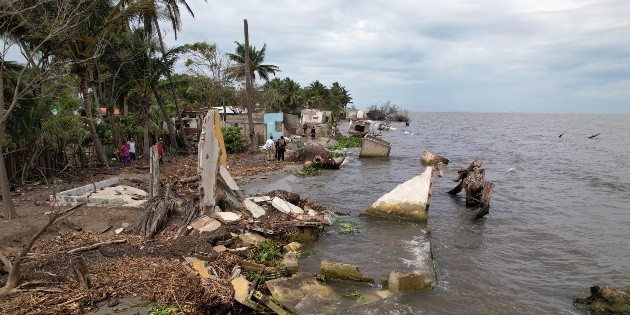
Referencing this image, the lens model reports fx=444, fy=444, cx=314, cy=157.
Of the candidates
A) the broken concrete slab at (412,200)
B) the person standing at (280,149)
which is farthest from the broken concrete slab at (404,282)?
the person standing at (280,149)

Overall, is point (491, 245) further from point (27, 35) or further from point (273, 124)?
point (273, 124)

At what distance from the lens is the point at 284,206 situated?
11.7 meters

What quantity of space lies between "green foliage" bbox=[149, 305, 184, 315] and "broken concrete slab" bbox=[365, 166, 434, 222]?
867cm

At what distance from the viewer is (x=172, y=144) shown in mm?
26016

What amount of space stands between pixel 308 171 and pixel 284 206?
10.3m

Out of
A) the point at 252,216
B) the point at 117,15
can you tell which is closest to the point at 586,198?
the point at 252,216

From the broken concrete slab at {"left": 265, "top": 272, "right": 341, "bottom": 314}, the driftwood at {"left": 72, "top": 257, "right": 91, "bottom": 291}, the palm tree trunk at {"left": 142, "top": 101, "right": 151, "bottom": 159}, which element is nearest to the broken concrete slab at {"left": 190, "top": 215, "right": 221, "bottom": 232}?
the broken concrete slab at {"left": 265, "top": 272, "right": 341, "bottom": 314}

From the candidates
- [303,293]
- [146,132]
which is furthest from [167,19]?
[303,293]

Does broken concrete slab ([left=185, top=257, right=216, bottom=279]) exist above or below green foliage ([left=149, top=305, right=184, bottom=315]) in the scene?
above

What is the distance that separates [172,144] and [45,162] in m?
9.89

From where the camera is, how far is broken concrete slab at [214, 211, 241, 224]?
10.1m

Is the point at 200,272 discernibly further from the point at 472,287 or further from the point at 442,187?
the point at 442,187

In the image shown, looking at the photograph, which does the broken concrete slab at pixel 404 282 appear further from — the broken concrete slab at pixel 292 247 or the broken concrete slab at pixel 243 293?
the broken concrete slab at pixel 243 293

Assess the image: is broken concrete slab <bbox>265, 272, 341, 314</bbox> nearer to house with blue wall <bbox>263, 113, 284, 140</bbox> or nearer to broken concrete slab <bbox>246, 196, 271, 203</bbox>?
broken concrete slab <bbox>246, 196, 271, 203</bbox>
